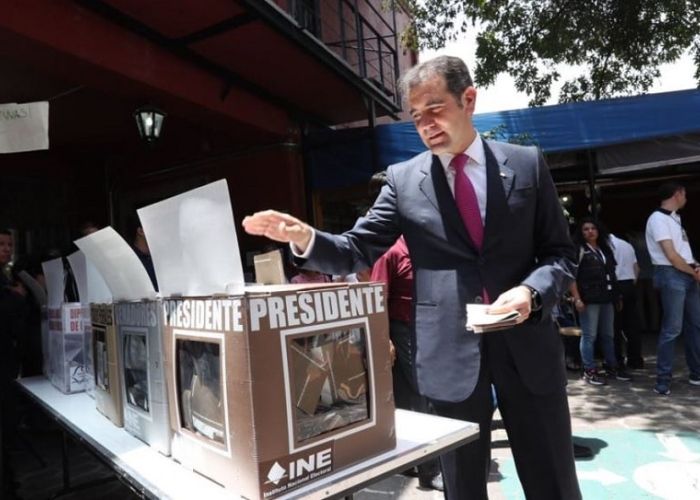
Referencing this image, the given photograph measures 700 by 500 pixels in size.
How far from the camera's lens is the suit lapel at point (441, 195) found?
168 cm

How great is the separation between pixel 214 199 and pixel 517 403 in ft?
3.85

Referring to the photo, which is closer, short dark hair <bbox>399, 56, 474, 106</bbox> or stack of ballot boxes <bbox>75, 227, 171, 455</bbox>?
stack of ballot boxes <bbox>75, 227, 171, 455</bbox>

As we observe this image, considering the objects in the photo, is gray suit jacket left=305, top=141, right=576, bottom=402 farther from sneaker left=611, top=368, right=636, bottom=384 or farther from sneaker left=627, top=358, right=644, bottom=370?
sneaker left=627, top=358, right=644, bottom=370

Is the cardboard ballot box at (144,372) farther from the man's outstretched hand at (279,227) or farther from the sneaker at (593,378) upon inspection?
the sneaker at (593,378)

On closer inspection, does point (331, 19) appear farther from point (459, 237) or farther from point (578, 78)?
point (459, 237)

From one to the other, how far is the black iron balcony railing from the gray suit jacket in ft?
15.9

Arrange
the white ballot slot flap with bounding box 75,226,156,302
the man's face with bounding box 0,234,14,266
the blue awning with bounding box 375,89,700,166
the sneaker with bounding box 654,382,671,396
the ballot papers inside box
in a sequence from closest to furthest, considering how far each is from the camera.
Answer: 1. the white ballot slot flap with bounding box 75,226,156,302
2. the ballot papers inside box
3. the man's face with bounding box 0,234,14,266
4. the sneaker with bounding box 654,382,671,396
5. the blue awning with bounding box 375,89,700,166

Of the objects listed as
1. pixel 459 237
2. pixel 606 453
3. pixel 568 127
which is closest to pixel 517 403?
pixel 459 237

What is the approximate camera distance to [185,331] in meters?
1.31

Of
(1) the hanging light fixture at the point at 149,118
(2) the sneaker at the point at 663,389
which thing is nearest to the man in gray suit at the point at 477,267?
(2) the sneaker at the point at 663,389

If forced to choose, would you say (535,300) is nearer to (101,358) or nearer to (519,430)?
(519,430)

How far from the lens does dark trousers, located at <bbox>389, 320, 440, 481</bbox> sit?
3199mm

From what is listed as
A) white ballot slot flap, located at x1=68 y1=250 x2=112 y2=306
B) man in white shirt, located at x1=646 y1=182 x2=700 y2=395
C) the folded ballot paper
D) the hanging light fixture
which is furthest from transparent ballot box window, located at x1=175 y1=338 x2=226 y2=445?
the hanging light fixture

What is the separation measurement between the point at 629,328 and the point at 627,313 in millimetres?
182
